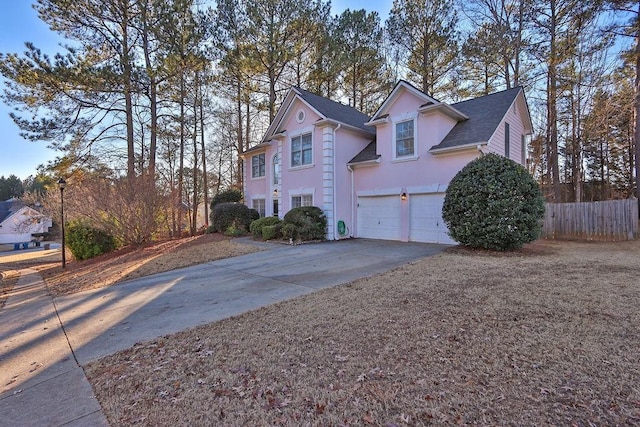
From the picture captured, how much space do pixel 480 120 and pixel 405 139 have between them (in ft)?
9.32

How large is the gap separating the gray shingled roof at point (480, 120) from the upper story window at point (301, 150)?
5586 millimetres

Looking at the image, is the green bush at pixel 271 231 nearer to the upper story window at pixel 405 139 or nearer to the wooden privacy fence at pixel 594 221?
the upper story window at pixel 405 139

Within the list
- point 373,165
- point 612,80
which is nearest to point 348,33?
point 373,165

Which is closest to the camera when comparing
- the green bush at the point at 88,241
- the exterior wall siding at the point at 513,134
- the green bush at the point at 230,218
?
the exterior wall siding at the point at 513,134

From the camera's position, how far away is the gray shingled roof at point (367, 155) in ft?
44.8

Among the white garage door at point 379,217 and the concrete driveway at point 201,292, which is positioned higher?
the white garage door at point 379,217

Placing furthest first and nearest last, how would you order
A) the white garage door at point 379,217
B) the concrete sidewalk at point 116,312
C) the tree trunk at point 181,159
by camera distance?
the tree trunk at point 181,159, the white garage door at point 379,217, the concrete sidewalk at point 116,312

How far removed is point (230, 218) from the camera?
1648 centimetres

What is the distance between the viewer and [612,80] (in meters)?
13.4

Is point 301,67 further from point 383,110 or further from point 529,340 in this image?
point 529,340

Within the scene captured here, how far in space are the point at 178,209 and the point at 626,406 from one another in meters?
18.2

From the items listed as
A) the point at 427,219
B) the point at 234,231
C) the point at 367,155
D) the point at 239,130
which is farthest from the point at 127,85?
the point at 427,219

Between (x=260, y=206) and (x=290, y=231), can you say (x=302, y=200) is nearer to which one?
(x=290, y=231)

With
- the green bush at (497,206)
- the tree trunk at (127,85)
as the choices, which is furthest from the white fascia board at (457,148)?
the tree trunk at (127,85)
